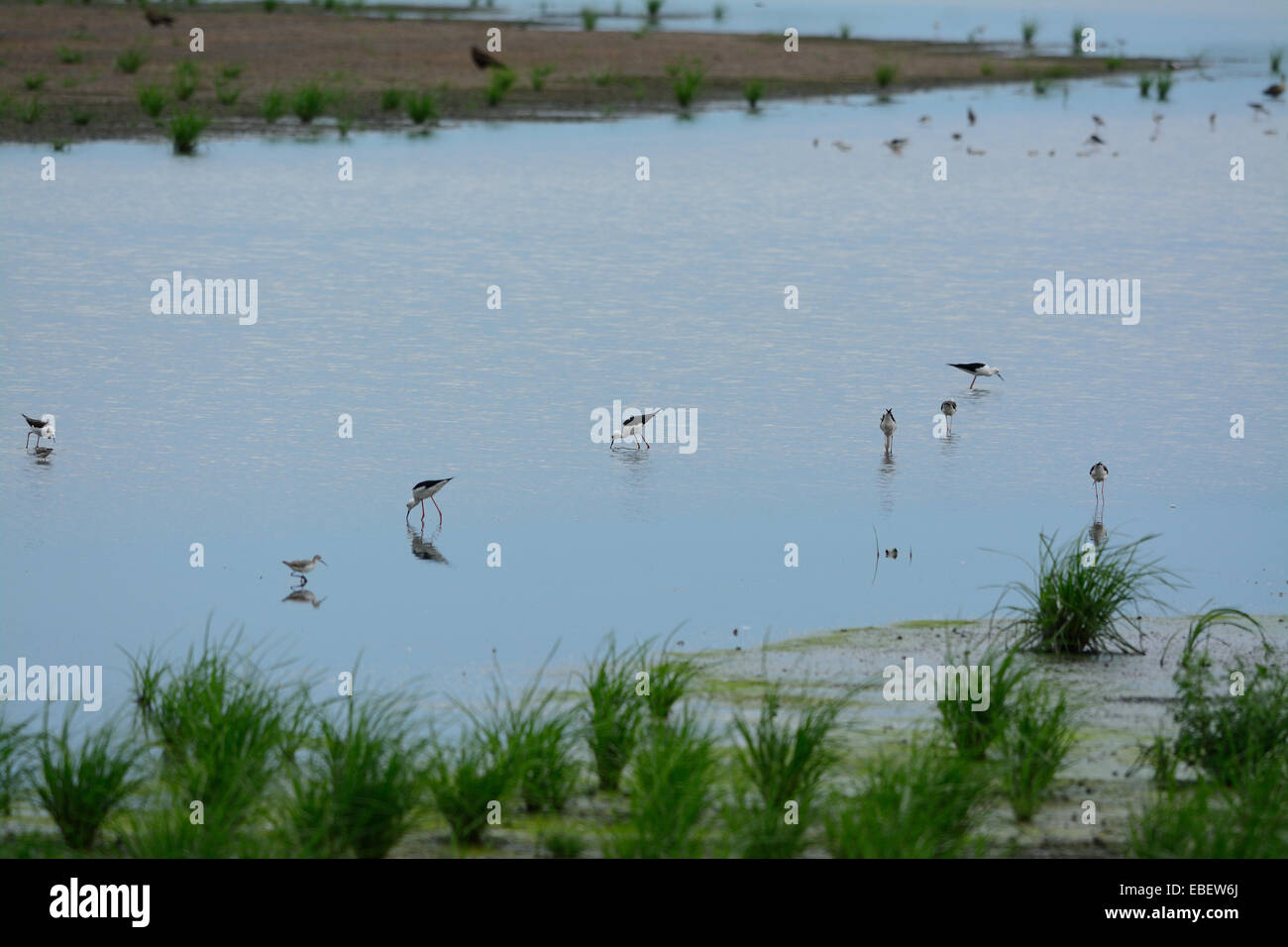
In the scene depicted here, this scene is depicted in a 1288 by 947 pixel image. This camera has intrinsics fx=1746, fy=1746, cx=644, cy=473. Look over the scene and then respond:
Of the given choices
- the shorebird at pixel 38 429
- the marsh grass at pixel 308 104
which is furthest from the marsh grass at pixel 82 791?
the marsh grass at pixel 308 104

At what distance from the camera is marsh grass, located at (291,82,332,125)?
99.9 feet

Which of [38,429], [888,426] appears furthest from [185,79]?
[888,426]

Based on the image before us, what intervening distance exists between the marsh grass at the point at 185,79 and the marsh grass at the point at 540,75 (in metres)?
6.76

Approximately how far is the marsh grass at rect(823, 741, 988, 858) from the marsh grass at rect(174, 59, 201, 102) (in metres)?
28.2

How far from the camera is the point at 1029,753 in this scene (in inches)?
238

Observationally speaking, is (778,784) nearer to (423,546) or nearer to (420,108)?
(423,546)

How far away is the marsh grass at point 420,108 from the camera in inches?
1211

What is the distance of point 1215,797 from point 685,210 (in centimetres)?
1798

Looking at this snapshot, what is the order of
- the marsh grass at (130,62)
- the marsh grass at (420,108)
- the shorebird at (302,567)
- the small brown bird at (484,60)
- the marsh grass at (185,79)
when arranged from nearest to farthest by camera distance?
the shorebird at (302,567) < the marsh grass at (420,108) < the marsh grass at (185,79) < the marsh grass at (130,62) < the small brown bird at (484,60)

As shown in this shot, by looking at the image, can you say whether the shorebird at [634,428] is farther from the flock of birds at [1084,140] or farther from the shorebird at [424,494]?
the flock of birds at [1084,140]

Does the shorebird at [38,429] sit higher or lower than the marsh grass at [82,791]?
higher

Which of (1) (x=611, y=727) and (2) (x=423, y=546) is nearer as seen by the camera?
(1) (x=611, y=727)

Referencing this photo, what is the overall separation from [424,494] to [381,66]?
29.3 m
